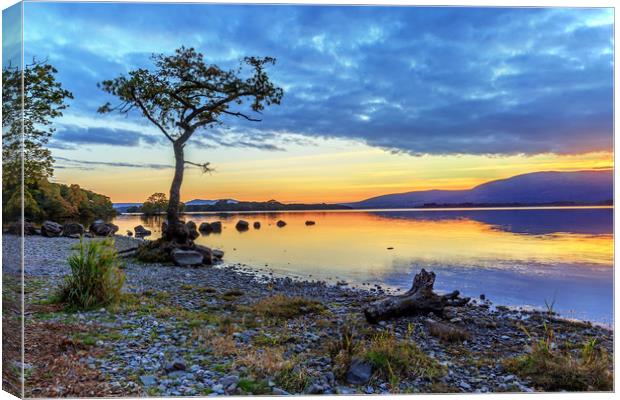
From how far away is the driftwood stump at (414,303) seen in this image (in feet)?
23.5

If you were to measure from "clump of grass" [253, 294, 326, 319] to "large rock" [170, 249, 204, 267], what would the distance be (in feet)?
21.6

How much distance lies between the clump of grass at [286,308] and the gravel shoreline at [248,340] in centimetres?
23

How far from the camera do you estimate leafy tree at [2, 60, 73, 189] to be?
210 inches

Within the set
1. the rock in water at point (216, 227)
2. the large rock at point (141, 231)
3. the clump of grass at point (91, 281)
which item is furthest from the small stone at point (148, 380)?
the rock in water at point (216, 227)

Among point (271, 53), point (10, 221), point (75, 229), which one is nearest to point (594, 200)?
point (271, 53)

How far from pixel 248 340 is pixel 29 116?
5734mm

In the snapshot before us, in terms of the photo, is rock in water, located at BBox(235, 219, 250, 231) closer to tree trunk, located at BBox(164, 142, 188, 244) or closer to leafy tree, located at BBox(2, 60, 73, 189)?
tree trunk, located at BBox(164, 142, 188, 244)

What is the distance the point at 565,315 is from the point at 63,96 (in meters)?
11.2

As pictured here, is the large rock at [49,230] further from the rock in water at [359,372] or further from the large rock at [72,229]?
the rock in water at [359,372]

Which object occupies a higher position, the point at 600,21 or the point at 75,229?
the point at 600,21

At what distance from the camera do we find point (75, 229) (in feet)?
78.4

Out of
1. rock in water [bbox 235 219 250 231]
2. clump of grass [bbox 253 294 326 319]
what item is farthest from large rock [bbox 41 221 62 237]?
clump of grass [bbox 253 294 326 319]

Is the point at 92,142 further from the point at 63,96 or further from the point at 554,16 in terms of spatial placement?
the point at 554,16

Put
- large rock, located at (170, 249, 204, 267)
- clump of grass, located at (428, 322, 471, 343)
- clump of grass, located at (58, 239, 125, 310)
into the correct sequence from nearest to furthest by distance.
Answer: clump of grass, located at (428, 322, 471, 343) → clump of grass, located at (58, 239, 125, 310) → large rock, located at (170, 249, 204, 267)
